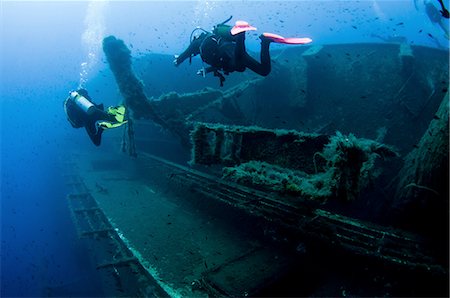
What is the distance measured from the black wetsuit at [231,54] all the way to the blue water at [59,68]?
11.7ft

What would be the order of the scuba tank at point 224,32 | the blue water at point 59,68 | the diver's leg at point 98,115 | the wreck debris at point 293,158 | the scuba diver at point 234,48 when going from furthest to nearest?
the blue water at point 59,68 → the diver's leg at point 98,115 → the scuba tank at point 224,32 → the scuba diver at point 234,48 → the wreck debris at point 293,158

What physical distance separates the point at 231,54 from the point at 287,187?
2189mm

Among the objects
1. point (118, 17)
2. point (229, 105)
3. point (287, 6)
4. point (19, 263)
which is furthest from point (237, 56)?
point (287, 6)

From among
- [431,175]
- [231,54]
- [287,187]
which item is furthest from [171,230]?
[431,175]

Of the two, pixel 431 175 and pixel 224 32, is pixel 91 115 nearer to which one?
pixel 224 32

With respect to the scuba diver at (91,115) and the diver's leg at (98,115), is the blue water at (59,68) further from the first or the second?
the diver's leg at (98,115)

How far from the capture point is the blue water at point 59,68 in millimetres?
11992

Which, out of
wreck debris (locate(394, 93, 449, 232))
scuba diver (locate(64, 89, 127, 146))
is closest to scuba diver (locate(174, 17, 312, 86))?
wreck debris (locate(394, 93, 449, 232))

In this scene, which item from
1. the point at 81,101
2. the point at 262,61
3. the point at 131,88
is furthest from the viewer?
the point at 131,88

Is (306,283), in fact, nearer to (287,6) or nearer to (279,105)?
(279,105)

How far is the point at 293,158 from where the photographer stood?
4.06 metres

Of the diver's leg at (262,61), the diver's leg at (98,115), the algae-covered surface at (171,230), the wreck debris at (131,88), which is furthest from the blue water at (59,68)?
the diver's leg at (98,115)

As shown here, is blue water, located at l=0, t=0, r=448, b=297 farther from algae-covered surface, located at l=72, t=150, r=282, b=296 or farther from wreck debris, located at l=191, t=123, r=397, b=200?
wreck debris, located at l=191, t=123, r=397, b=200

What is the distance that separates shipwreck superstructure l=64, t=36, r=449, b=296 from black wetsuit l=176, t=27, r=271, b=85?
0.90 metres
